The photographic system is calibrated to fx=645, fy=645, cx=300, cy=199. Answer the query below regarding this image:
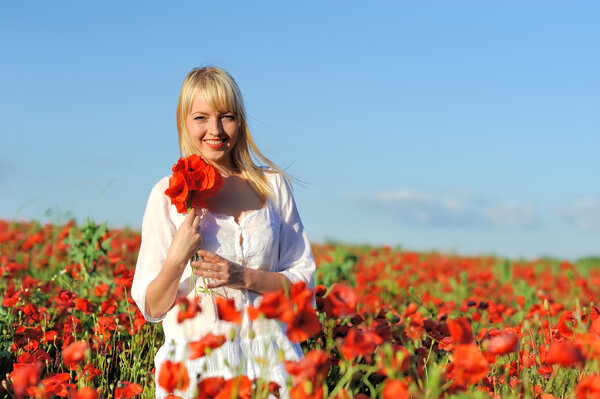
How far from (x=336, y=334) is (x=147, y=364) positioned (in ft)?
4.47

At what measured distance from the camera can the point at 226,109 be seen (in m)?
2.87

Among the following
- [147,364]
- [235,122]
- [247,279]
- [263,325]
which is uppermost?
[235,122]

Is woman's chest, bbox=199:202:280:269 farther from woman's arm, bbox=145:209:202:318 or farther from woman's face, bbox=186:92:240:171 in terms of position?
woman's face, bbox=186:92:240:171

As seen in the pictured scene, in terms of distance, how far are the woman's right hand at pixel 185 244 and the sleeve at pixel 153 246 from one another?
265 millimetres

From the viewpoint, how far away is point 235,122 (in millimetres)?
2902

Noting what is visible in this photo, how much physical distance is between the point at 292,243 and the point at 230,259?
0.38 metres

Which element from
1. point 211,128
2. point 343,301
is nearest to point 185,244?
point 211,128

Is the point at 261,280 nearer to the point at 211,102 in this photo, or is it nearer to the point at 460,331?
the point at 211,102

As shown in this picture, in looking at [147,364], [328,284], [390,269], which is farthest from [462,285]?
[147,364]

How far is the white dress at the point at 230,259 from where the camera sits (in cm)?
266

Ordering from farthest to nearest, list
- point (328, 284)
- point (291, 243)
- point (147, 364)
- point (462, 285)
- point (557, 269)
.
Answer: point (557, 269)
point (462, 285)
point (328, 284)
point (147, 364)
point (291, 243)

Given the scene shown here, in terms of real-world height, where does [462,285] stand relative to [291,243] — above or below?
below

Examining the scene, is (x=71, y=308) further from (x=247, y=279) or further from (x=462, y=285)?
(x=462, y=285)

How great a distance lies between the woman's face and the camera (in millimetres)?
2875
